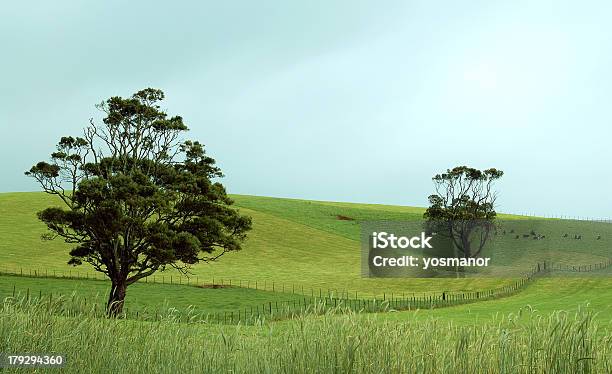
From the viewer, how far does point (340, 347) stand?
34.9 feet

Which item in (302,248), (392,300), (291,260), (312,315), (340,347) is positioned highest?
(312,315)

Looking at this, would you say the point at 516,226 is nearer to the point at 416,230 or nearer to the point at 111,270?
the point at 416,230

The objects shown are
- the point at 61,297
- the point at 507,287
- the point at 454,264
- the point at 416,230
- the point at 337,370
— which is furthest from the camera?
the point at 416,230

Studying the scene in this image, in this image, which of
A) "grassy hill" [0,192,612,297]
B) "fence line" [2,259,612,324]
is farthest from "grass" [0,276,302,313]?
"grassy hill" [0,192,612,297]

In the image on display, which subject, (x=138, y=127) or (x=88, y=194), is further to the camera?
(x=138, y=127)

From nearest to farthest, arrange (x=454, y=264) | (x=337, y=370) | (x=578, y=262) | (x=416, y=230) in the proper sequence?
(x=337, y=370)
(x=454, y=264)
(x=578, y=262)
(x=416, y=230)

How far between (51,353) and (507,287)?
6340cm

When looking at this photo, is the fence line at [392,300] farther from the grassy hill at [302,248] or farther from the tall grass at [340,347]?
the tall grass at [340,347]

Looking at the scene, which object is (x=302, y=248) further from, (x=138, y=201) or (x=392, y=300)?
(x=138, y=201)

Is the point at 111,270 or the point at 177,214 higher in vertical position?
the point at 177,214

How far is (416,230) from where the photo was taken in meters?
105

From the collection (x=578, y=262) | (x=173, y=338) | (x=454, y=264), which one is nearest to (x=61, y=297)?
(x=173, y=338)

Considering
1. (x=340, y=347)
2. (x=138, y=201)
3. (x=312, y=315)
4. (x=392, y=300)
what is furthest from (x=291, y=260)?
(x=340, y=347)

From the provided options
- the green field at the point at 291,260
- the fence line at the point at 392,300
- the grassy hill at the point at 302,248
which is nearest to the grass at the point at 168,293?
the green field at the point at 291,260
